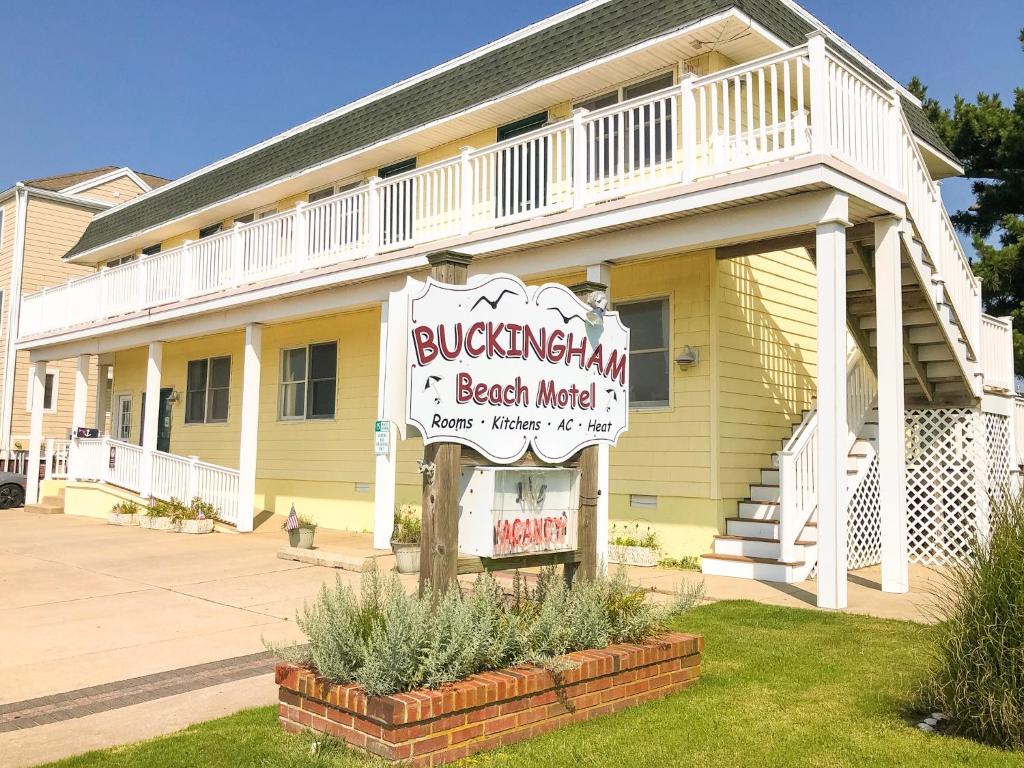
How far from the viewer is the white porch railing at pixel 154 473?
1567 centimetres

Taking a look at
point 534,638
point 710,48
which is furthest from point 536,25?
point 534,638

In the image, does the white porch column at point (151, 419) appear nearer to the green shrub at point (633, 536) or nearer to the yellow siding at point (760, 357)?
the green shrub at point (633, 536)

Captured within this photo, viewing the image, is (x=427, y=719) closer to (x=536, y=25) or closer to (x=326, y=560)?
(x=326, y=560)

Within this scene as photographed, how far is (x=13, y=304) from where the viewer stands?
87.4 feet

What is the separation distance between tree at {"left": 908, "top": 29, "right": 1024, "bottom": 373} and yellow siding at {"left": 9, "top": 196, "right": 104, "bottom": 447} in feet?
79.3

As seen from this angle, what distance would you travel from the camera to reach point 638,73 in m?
11.7

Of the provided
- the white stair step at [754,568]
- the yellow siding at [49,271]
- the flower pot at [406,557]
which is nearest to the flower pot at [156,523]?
the flower pot at [406,557]

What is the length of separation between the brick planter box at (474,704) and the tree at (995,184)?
53.9ft

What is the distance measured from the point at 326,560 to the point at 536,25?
27.3 ft

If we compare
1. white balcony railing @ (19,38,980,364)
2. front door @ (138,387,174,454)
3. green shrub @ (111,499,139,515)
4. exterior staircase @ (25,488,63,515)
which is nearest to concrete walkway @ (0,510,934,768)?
green shrub @ (111,499,139,515)

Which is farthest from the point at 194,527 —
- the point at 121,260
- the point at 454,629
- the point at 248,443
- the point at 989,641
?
the point at 989,641

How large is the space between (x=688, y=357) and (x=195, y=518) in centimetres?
926

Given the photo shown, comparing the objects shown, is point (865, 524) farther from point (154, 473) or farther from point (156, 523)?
point (154, 473)

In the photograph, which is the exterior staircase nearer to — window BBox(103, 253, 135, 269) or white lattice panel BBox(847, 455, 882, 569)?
window BBox(103, 253, 135, 269)
